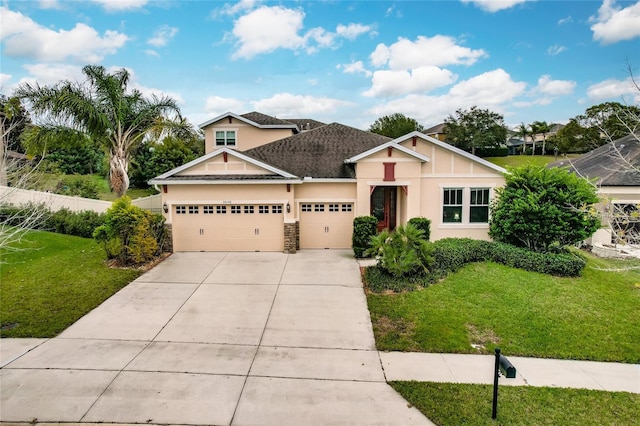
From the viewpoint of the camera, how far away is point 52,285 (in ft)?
37.9

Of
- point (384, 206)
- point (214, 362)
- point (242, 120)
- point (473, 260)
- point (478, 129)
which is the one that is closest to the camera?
point (214, 362)

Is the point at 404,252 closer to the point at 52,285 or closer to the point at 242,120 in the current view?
the point at 52,285

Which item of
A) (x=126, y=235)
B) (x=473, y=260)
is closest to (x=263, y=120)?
(x=126, y=235)

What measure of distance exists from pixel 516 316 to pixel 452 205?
7.36 m

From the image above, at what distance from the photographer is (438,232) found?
53.7 feet

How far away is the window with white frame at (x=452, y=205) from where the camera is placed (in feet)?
53.4

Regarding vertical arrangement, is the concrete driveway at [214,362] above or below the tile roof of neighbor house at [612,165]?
below

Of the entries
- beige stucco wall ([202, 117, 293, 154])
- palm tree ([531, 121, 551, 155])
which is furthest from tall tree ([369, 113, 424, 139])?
beige stucco wall ([202, 117, 293, 154])

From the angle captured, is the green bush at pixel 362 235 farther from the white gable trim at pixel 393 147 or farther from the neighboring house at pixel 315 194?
the white gable trim at pixel 393 147

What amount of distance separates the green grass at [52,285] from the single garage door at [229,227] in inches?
118

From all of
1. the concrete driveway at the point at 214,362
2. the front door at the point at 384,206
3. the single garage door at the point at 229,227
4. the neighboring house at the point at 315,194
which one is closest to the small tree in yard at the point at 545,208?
the neighboring house at the point at 315,194

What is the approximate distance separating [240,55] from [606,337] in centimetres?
1917

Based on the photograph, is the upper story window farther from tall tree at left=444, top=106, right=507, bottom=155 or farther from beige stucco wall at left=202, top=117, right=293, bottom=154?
tall tree at left=444, top=106, right=507, bottom=155

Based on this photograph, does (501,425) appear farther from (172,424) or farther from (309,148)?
(309,148)
